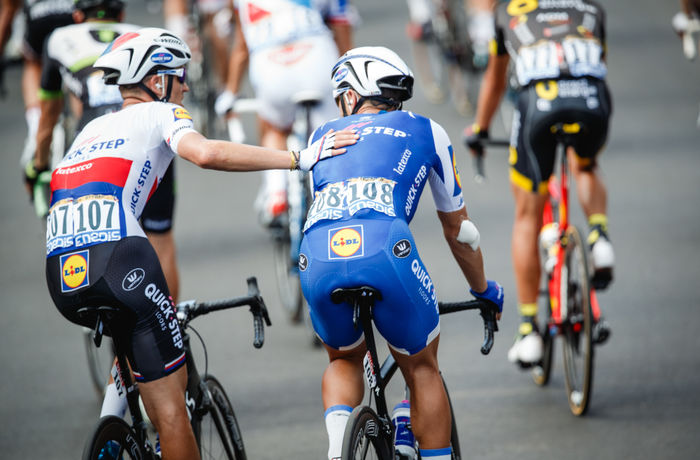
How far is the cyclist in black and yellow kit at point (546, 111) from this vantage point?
5.95 metres

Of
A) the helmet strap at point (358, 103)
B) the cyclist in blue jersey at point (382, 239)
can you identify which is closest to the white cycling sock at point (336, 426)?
the cyclist in blue jersey at point (382, 239)

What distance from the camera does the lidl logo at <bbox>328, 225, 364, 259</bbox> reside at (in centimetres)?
397

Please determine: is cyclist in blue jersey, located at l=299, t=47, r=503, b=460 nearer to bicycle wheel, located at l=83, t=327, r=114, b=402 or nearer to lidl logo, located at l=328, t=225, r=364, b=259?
lidl logo, located at l=328, t=225, r=364, b=259

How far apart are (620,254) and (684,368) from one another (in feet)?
8.27

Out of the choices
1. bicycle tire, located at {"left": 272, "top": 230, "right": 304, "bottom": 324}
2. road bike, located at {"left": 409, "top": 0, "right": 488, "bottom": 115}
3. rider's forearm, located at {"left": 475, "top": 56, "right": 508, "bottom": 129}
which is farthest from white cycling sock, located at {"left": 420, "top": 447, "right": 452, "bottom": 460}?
road bike, located at {"left": 409, "top": 0, "right": 488, "bottom": 115}

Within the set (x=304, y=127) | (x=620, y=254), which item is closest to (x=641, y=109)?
(x=620, y=254)

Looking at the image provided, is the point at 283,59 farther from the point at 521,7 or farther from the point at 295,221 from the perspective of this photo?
the point at 521,7

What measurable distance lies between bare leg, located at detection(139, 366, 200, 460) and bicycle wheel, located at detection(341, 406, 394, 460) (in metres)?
0.80

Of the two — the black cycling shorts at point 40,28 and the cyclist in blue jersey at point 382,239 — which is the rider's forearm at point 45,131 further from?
the cyclist in blue jersey at point 382,239

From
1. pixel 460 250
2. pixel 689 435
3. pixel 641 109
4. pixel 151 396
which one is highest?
pixel 641 109

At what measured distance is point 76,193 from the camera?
4207 mm

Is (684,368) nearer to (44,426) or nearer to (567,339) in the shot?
(567,339)

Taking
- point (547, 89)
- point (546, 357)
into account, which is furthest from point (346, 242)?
point (546, 357)

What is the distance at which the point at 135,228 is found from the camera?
13.9 ft
